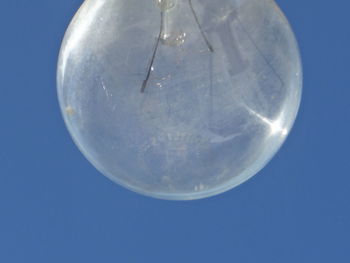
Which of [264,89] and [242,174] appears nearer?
[264,89]

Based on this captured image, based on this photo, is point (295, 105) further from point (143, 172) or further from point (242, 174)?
point (143, 172)

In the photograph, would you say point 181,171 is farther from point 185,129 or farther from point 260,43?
point 260,43

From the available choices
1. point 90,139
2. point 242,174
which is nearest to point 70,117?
point 90,139

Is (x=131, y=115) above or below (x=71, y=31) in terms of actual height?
below

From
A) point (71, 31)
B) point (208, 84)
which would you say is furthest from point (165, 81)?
point (71, 31)

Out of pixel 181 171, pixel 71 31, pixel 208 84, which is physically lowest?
pixel 181 171

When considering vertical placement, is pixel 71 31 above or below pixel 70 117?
above
